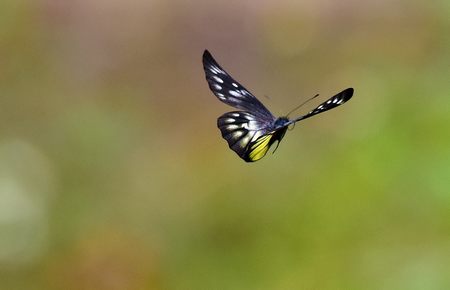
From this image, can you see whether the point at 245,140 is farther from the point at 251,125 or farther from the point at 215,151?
the point at 215,151

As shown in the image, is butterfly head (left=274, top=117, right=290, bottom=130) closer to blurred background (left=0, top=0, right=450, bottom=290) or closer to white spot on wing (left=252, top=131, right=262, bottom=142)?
white spot on wing (left=252, top=131, right=262, bottom=142)

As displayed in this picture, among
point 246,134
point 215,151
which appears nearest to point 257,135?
point 246,134

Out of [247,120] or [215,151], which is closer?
[247,120]

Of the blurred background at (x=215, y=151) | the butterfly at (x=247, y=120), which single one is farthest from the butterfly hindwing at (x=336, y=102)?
the blurred background at (x=215, y=151)

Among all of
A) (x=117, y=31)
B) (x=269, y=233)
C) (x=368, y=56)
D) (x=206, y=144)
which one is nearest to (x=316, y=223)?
(x=269, y=233)

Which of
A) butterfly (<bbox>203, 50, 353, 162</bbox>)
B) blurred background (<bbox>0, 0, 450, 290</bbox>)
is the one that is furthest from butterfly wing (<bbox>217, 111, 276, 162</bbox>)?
blurred background (<bbox>0, 0, 450, 290</bbox>)

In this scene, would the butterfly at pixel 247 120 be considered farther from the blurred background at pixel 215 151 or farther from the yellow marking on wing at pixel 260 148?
the blurred background at pixel 215 151
